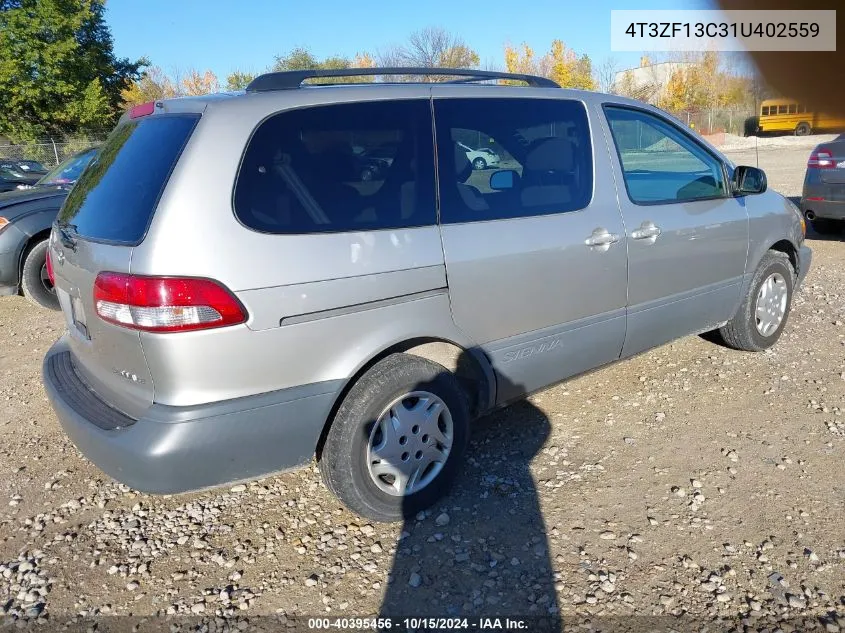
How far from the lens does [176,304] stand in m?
2.28

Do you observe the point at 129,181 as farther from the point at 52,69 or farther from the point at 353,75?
the point at 52,69

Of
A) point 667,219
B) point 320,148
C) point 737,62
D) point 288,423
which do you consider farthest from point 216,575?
point 667,219

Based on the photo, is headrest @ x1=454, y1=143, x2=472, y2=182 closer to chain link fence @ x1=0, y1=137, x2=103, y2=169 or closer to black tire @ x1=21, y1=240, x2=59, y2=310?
black tire @ x1=21, y1=240, x2=59, y2=310

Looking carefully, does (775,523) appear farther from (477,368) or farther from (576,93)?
(576,93)

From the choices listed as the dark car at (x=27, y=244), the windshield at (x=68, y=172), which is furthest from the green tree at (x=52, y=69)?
the dark car at (x=27, y=244)

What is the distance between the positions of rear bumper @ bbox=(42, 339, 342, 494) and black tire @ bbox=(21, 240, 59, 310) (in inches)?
179

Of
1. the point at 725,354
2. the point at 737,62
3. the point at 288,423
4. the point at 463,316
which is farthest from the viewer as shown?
the point at 725,354

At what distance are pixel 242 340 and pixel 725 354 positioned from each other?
372 centimetres

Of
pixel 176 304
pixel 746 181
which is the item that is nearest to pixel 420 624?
pixel 176 304

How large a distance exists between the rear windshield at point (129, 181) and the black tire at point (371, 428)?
106 cm

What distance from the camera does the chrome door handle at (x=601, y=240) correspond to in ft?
11.0

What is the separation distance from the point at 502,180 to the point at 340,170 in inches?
35.5

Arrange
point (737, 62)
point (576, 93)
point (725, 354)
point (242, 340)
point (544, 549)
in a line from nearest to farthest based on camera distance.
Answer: point (737, 62) → point (242, 340) → point (544, 549) → point (576, 93) → point (725, 354)

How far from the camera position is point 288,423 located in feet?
8.29
